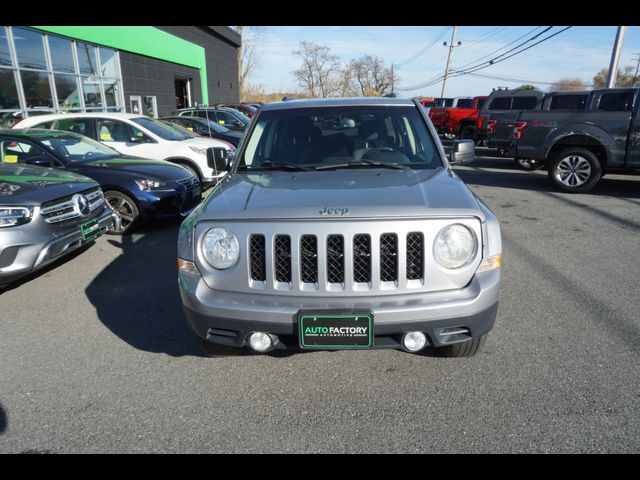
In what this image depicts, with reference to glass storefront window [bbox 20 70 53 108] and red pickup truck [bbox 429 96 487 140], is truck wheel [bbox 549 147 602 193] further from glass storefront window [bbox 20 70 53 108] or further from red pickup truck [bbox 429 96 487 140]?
glass storefront window [bbox 20 70 53 108]

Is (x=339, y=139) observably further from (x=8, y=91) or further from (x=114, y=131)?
(x=8, y=91)

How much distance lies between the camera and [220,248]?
244cm

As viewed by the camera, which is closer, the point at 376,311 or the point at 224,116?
the point at 376,311

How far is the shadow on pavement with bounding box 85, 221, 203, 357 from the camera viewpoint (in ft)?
11.0

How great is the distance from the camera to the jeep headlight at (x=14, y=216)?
3.84m

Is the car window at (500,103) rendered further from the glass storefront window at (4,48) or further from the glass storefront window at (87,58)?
the glass storefront window at (4,48)

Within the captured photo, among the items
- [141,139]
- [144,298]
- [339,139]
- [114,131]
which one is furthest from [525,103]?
[144,298]

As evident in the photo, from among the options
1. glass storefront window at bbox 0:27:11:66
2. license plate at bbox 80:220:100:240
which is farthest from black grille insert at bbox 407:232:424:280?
glass storefront window at bbox 0:27:11:66

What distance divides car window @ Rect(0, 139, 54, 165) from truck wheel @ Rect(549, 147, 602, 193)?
9148 millimetres

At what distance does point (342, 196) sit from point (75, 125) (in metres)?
7.44

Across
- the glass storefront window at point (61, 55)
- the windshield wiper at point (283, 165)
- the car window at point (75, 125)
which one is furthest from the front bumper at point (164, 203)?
the glass storefront window at point (61, 55)

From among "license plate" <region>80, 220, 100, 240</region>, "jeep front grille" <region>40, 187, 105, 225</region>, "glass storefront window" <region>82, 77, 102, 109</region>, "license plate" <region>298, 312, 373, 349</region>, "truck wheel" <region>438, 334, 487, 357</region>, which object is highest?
"glass storefront window" <region>82, 77, 102, 109</region>

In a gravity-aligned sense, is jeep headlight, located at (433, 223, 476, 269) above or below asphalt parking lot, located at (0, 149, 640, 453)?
above
